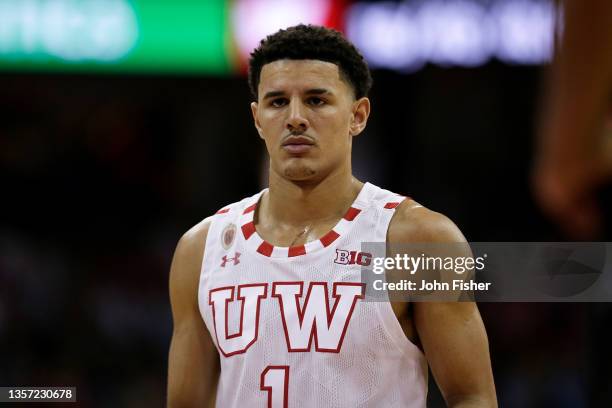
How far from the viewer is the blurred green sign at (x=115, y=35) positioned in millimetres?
8953

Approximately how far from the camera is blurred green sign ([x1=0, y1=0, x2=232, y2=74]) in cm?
895

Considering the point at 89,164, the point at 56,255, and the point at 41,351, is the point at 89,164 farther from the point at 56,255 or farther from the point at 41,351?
the point at 41,351

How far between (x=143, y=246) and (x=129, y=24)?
2548 millimetres

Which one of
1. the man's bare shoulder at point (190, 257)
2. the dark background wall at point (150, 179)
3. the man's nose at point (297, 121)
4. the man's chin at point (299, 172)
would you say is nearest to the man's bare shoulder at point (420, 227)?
the man's chin at point (299, 172)

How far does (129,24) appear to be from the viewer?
29.7 feet

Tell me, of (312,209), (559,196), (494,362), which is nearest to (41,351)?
(494,362)

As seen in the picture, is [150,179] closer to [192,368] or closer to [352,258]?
[192,368]

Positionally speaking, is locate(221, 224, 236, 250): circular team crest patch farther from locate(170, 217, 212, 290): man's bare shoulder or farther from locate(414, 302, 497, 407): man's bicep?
locate(414, 302, 497, 407): man's bicep

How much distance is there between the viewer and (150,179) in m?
10.9

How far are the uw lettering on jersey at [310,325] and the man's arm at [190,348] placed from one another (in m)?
0.07

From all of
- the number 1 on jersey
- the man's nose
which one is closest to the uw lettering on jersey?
the number 1 on jersey

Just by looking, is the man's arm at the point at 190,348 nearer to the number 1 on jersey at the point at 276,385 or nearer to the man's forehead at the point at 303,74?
the number 1 on jersey at the point at 276,385

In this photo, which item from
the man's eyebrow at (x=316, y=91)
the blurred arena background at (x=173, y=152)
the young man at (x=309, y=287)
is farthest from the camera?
the blurred arena background at (x=173, y=152)

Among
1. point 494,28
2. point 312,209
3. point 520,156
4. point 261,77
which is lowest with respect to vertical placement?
point 312,209
